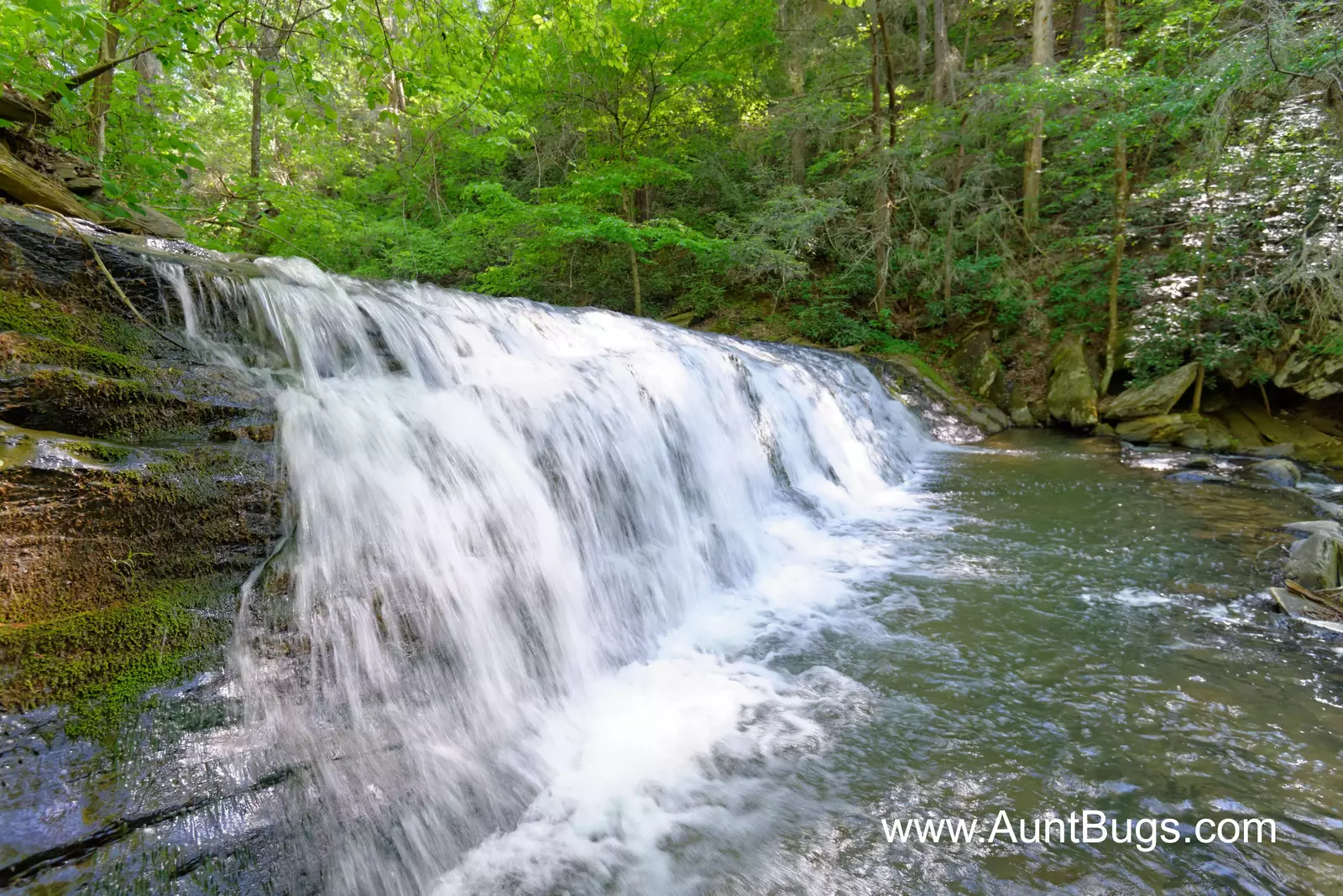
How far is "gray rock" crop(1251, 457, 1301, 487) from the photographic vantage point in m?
6.75

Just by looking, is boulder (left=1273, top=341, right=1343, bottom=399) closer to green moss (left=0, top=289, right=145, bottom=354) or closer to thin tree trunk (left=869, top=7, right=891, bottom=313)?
thin tree trunk (left=869, top=7, right=891, bottom=313)

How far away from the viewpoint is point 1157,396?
31.5ft

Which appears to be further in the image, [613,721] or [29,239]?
[613,721]

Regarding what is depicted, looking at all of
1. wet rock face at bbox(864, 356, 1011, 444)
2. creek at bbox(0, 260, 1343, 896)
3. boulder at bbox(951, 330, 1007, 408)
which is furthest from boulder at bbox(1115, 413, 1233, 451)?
creek at bbox(0, 260, 1343, 896)

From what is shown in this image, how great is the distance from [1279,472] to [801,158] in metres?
11.9

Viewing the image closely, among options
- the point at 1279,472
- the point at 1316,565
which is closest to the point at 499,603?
the point at 1316,565

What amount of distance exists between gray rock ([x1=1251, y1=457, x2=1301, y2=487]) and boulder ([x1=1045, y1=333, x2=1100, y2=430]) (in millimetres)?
3064

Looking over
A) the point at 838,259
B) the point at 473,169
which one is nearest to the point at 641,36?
the point at 838,259

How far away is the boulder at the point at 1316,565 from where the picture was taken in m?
3.93

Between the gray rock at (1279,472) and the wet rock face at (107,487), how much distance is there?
31.8ft

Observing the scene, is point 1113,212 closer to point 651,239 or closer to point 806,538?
point 651,239

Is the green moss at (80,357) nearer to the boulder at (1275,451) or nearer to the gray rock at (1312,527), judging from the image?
the gray rock at (1312,527)

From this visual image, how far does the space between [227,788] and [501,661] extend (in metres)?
1.17

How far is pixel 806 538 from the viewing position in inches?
227
